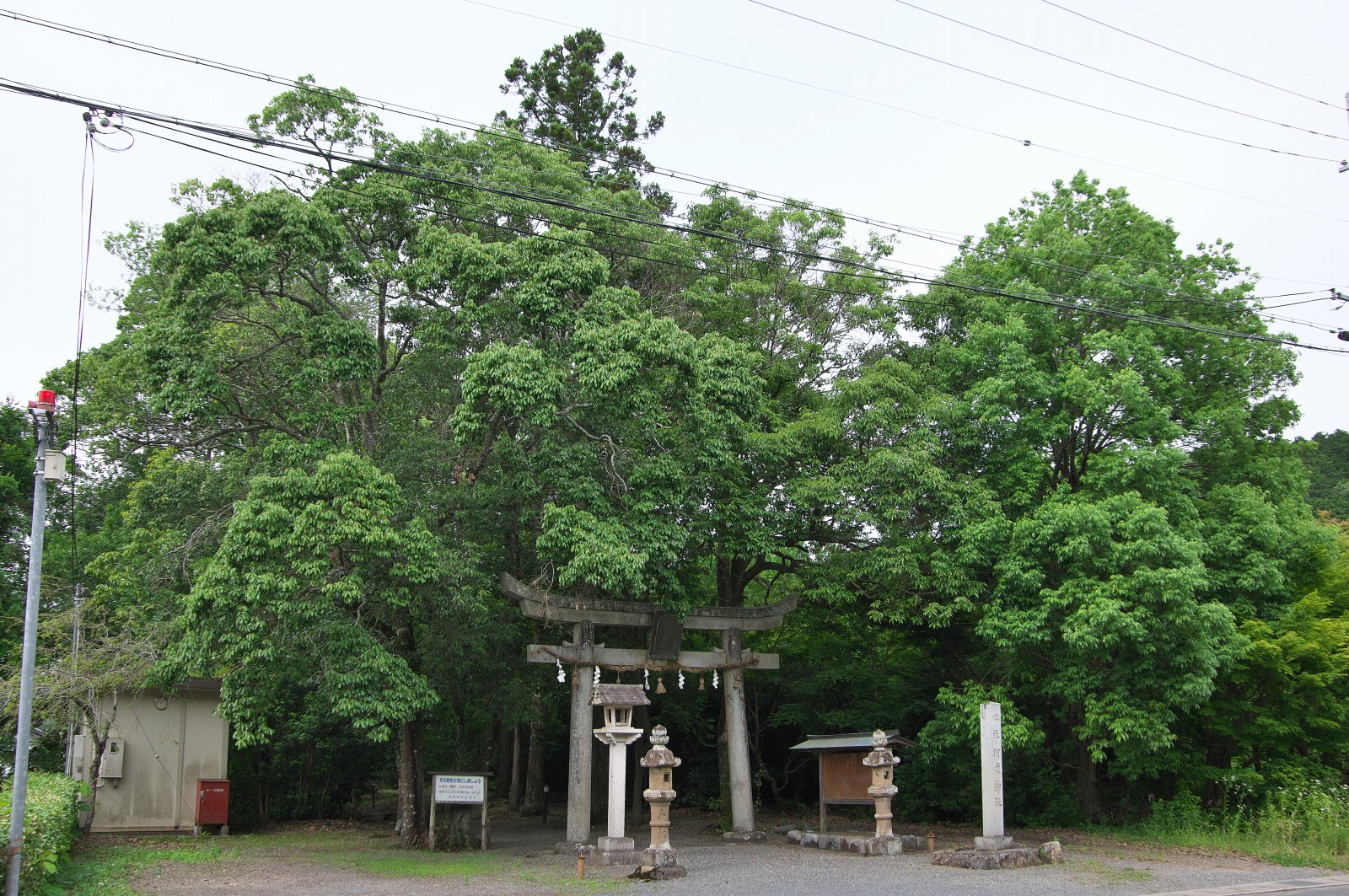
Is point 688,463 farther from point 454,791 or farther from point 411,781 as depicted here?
point 411,781

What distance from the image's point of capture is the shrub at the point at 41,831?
944 cm

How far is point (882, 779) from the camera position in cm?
1487

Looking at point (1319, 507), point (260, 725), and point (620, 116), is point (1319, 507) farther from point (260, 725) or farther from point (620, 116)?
point (260, 725)

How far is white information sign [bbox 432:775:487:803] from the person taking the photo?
50.1ft

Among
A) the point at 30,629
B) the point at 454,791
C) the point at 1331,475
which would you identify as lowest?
the point at 454,791

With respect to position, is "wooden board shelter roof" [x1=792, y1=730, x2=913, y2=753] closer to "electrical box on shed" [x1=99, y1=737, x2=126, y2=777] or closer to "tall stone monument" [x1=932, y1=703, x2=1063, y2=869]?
"tall stone monument" [x1=932, y1=703, x2=1063, y2=869]

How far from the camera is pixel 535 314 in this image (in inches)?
569

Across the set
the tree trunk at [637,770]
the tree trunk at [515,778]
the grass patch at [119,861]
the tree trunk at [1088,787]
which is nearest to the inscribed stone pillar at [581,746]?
the tree trunk at [637,770]

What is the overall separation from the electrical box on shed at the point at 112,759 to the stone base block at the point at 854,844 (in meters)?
12.0

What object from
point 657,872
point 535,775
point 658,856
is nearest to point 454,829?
point 658,856

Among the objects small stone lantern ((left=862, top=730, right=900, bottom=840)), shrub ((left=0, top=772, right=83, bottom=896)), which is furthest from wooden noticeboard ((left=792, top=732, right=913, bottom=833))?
shrub ((left=0, top=772, right=83, bottom=896))

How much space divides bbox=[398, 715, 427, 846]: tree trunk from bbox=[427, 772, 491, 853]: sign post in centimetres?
94

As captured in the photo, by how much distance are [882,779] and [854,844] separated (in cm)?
124

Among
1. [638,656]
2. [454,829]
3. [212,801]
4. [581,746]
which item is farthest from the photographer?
[212,801]
